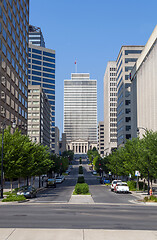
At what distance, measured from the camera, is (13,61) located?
79.3m

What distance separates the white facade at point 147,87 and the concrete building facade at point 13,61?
3192 centimetres

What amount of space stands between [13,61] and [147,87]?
1391 inches

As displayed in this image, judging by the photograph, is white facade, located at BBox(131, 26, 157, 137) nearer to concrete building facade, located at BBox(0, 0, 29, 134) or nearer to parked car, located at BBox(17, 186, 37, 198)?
concrete building facade, located at BBox(0, 0, 29, 134)

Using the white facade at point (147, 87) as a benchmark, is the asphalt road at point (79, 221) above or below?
below

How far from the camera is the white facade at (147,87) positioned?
75.5 m

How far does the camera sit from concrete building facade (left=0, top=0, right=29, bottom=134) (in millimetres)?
68938

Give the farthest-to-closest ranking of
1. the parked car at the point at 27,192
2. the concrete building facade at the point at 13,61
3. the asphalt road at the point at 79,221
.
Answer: the concrete building facade at the point at 13,61 < the parked car at the point at 27,192 < the asphalt road at the point at 79,221

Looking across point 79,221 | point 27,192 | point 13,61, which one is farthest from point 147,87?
point 79,221

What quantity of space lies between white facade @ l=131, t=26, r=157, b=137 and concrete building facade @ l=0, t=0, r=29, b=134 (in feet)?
105
